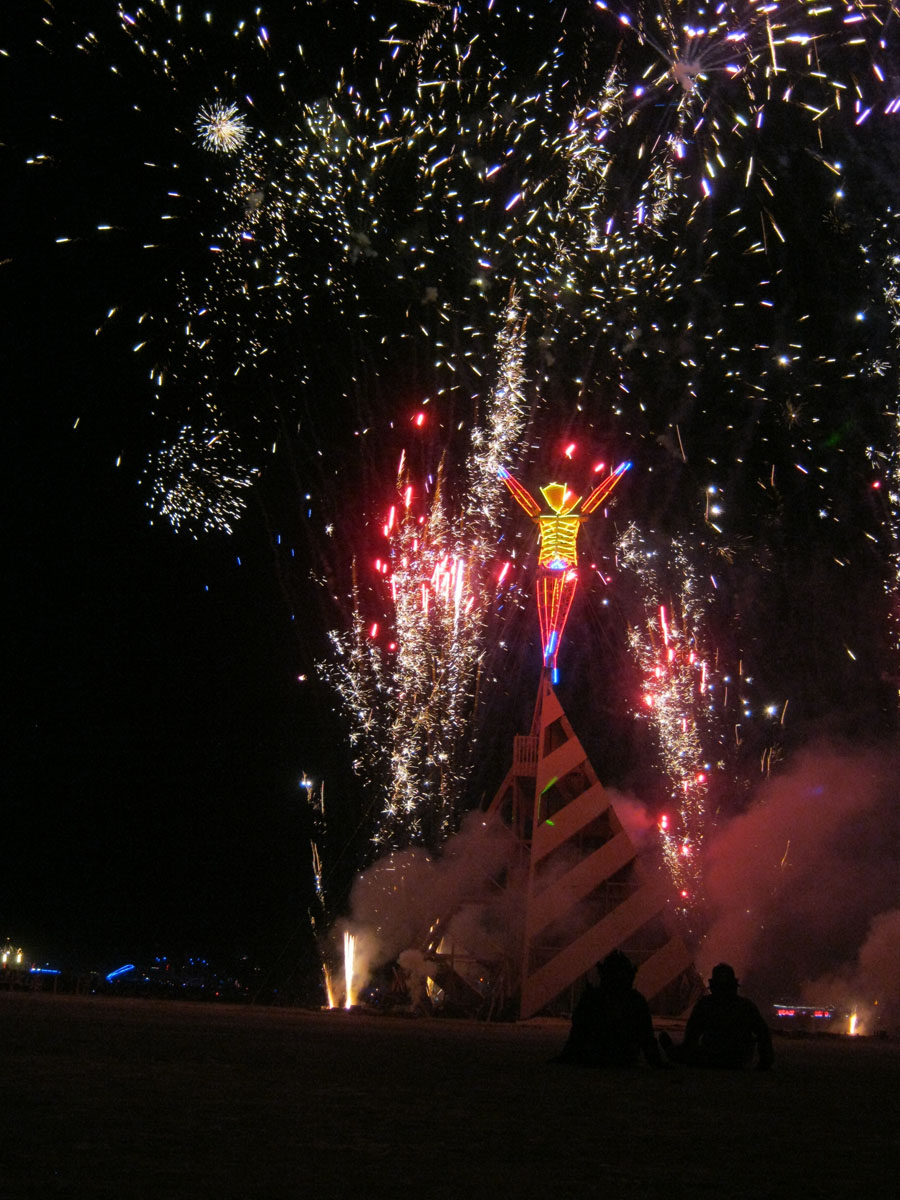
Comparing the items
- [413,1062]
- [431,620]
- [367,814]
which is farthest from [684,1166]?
[367,814]

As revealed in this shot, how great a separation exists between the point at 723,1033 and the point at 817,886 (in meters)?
21.4

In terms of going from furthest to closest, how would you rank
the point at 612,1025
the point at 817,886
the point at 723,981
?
the point at 817,886, the point at 723,981, the point at 612,1025

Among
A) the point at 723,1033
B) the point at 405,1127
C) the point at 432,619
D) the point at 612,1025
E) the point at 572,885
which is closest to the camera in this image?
the point at 405,1127

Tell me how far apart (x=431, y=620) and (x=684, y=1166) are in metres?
15.4

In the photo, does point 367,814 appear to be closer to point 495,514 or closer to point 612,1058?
point 495,514

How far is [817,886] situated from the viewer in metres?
→ 28.8

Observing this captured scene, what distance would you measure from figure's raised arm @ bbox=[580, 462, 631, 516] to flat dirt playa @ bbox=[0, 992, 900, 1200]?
1196cm

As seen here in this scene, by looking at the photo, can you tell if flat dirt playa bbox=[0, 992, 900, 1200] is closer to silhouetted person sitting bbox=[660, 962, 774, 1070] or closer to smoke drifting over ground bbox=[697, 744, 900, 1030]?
silhouetted person sitting bbox=[660, 962, 774, 1070]

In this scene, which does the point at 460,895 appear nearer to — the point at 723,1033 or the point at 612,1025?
the point at 723,1033

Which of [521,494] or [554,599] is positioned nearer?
[521,494]

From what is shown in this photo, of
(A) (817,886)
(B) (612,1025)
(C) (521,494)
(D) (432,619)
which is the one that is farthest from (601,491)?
(A) (817,886)

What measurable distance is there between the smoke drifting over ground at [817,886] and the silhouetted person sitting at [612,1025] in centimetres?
1912

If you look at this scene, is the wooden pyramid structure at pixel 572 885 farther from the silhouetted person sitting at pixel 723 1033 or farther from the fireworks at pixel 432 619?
the silhouetted person sitting at pixel 723 1033

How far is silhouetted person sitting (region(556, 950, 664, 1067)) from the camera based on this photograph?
28.0ft
